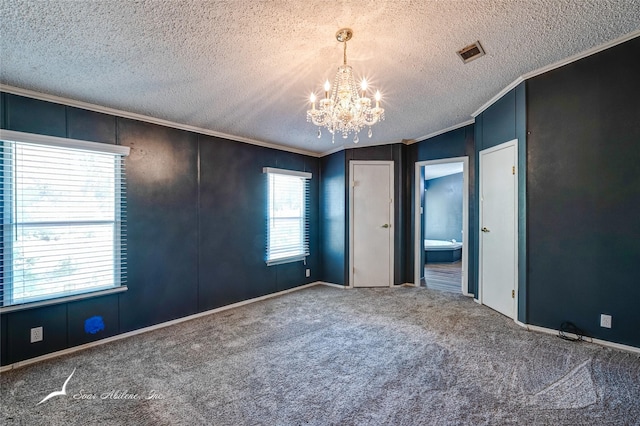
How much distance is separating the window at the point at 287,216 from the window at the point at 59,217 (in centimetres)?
191

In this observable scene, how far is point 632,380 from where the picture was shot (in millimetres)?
2062

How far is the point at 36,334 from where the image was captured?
8.30ft

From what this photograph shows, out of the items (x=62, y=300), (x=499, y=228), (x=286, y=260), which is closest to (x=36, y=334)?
(x=62, y=300)

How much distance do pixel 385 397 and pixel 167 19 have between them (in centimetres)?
270

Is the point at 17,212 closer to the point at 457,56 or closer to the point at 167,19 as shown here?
the point at 167,19

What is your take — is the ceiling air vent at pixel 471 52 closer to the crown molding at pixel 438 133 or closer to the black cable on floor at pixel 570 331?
the crown molding at pixel 438 133

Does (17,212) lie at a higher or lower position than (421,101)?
lower

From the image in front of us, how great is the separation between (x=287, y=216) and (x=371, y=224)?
54.8 inches

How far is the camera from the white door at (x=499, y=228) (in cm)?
322

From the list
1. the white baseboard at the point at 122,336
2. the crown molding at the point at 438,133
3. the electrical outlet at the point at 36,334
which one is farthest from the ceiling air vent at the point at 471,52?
the electrical outlet at the point at 36,334

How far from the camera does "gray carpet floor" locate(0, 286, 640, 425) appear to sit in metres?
1.79

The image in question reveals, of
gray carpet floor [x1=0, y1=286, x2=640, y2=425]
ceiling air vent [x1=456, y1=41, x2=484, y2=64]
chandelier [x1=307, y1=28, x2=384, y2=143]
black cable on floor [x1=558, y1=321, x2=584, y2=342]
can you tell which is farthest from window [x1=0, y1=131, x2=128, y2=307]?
black cable on floor [x1=558, y1=321, x2=584, y2=342]

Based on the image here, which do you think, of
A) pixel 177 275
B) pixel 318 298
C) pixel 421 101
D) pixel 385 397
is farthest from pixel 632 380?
pixel 177 275

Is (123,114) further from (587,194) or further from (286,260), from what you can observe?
(587,194)
